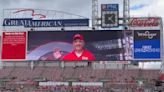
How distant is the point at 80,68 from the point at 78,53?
8.28 feet

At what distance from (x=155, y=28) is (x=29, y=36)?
17369 millimetres

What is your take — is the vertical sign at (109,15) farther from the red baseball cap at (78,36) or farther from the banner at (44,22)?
the red baseball cap at (78,36)

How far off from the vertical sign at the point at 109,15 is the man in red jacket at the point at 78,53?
3800 mm

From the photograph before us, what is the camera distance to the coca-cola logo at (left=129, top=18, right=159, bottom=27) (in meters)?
82.2

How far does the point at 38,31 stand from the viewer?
85.2 meters

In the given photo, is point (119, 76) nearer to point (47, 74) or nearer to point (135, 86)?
point (135, 86)

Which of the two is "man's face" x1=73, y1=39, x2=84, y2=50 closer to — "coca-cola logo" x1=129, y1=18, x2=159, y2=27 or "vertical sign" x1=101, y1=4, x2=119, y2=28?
"vertical sign" x1=101, y1=4, x2=119, y2=28

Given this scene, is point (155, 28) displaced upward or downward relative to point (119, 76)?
upward

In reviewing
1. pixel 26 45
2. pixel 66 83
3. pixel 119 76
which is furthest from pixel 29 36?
pixel 119 76

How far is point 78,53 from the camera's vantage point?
83.8 meters

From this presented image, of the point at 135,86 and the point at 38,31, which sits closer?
the point at 135,86

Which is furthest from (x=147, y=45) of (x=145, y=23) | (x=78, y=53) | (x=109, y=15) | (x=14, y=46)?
(x=14, y=46)

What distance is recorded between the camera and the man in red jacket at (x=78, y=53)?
8312cm

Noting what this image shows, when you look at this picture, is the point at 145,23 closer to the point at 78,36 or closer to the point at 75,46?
the point at 78,36
